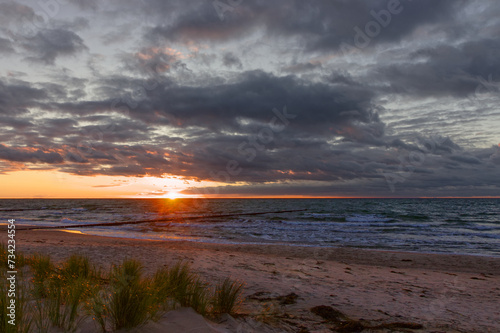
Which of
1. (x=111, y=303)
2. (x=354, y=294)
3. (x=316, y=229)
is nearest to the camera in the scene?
(x=111, y=303)

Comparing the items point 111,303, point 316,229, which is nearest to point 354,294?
point 111,303

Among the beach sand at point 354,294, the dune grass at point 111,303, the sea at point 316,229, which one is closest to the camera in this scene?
the dune grass at point 111,303

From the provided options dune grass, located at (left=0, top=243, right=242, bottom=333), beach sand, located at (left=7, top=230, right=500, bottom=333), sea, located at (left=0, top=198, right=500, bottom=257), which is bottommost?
sea, located at (left=0, top=198, right=500, bottom=257)

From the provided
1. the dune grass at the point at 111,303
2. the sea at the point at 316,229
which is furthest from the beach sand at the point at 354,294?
the sea at the point at 316,229

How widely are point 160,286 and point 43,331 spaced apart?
71.5 inches

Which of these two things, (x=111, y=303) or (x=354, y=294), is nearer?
(x=111, y=303)

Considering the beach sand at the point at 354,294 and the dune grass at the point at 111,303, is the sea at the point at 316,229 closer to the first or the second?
the beach sand at the point at 354,294

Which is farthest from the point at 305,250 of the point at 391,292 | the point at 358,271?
the point at 391,292

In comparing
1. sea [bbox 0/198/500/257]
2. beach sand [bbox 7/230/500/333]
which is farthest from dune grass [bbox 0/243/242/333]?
sea [bbox 0/198/500/257]

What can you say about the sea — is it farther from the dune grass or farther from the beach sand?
the dune grass

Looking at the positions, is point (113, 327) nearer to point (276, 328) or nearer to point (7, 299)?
point (7, 299)

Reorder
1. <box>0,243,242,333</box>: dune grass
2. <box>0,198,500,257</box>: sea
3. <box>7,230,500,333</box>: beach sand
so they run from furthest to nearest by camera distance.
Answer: <box>0,198,500,257</box>: sea, <box>7,230,500,333</box>: beach sand, <box>0,243,242,333</box>: dune grass

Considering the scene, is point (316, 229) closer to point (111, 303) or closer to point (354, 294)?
point (354, 294)

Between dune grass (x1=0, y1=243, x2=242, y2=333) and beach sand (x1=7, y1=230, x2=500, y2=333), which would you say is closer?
dune grass (x1=0, y1=243, x2=242, y2=333)
